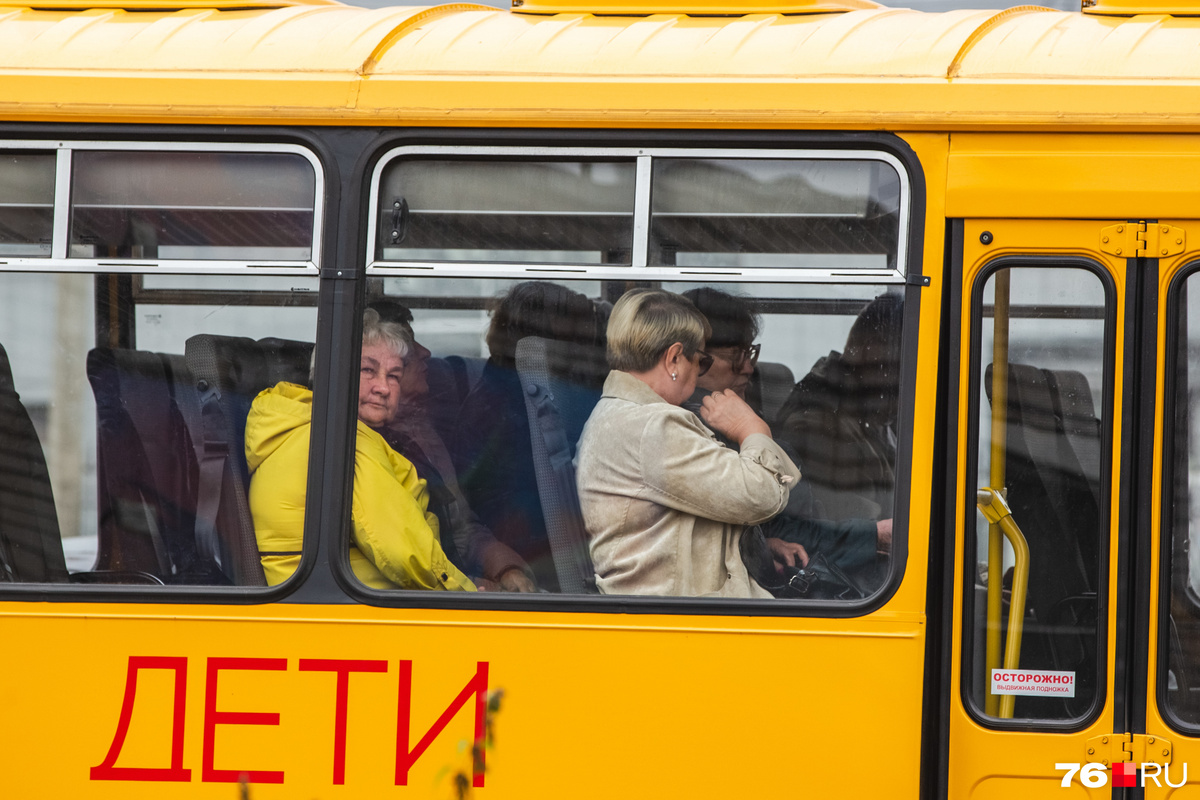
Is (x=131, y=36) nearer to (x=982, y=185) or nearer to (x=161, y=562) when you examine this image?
(x=161, y=562)

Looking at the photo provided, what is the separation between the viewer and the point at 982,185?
9.53ft

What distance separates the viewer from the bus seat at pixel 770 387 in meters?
3.01

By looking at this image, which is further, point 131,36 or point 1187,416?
point 131,36

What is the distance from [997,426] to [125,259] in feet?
7.91

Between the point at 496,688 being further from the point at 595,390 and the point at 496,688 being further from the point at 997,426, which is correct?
the point at 997,426

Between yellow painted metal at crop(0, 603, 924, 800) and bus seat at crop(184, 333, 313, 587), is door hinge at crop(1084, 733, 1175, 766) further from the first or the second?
bus seat at crop(184, 333, 313, 587)

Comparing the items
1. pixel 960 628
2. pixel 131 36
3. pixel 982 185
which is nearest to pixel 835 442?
pixel 960 628

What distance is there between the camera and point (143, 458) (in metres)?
3.17

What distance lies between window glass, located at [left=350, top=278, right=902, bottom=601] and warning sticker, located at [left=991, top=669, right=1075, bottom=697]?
42 cm

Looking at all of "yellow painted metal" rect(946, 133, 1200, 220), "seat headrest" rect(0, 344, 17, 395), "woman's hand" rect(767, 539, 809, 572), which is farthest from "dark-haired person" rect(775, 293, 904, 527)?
"seat headrest" rect(0, 344, 17, 395)

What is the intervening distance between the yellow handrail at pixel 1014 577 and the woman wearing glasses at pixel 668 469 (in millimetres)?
506

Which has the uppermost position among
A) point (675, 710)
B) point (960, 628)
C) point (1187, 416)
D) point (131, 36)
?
point (131, 36)

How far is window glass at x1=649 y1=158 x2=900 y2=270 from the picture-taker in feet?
9.64

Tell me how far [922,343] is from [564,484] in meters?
1.03
